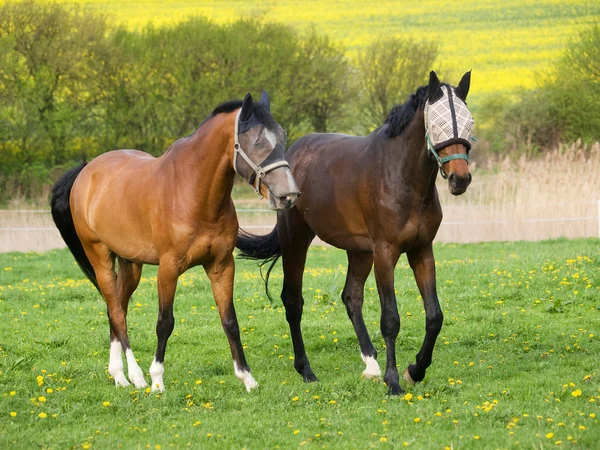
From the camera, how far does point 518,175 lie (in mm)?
20469

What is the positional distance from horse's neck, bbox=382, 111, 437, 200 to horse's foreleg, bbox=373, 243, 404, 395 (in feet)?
1.65

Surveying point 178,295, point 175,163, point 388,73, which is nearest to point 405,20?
point 388,73

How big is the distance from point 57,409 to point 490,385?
10.6ft

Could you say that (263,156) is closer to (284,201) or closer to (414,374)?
(284,201)

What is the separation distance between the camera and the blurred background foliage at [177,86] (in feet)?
96.9

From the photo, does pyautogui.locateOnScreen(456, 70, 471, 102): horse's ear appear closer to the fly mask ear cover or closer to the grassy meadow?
the fly mask ear cover

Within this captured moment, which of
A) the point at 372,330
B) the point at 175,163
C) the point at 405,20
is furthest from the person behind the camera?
the point at 405,20

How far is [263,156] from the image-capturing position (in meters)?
6.20

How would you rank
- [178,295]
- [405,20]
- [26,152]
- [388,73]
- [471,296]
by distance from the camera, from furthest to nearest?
[405,20] < [388,73] < [26,152] < [178,295] < [471,296]

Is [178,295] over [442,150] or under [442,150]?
under

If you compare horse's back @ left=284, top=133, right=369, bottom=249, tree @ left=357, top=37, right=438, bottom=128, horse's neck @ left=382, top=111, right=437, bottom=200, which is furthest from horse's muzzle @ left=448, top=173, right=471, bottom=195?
tree @ left=357, top=37, right=438, bottom=128

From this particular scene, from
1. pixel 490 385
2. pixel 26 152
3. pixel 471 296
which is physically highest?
pixel 490 385

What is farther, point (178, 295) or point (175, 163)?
point (178, 295)

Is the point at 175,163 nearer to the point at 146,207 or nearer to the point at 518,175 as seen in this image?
the point at 146,207
